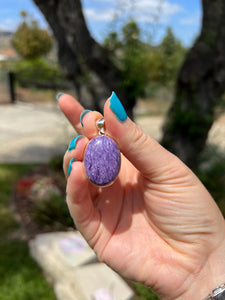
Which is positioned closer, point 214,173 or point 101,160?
point 101,160

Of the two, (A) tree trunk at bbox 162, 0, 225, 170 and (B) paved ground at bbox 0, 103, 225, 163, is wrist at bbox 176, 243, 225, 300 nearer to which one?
(A) tree trunk at bbox 162, 0, 225, 170

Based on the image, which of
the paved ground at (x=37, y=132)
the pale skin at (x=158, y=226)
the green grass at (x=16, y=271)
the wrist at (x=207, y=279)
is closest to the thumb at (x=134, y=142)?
the pale skin at (x=158, y=226)

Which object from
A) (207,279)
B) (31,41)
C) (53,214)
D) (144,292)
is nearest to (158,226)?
(207,279)

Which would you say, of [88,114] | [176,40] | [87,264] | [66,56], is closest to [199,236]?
[88,114]

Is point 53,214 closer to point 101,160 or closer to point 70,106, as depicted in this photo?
point 70,106

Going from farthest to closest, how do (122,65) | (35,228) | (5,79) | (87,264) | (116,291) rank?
(5,79) < (122,65) < (35,228) < (87,264) < (116,291)

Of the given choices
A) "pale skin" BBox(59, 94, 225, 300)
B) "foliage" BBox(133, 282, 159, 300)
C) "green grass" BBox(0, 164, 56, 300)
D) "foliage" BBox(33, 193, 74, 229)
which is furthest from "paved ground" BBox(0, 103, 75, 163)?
"pale skin" BBox(59, 94, 225, 300)

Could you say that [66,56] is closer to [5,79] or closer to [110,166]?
[110,166]
